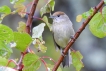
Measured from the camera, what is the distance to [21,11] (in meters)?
1.66

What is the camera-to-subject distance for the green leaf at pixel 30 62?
4.67ft

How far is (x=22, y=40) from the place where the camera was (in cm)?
138

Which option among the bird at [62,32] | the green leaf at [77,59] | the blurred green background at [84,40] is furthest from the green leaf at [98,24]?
the blurred green background at [84,40]

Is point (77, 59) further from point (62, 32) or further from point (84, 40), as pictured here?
point (84, 40)

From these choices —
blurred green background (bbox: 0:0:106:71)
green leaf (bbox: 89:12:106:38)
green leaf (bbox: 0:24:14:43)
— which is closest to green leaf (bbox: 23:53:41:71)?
green leaf (bbox: 0:24:14:43)

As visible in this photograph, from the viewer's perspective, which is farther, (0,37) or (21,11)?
(21,11)

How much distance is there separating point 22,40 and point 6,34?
0.39 ft

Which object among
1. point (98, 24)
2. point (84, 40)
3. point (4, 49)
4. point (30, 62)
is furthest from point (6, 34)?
point (84, 40)

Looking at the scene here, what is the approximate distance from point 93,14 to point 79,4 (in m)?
3.81

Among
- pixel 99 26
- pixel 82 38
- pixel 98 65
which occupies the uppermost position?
pixel 99 26

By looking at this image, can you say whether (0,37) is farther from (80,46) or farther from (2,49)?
(80,46)

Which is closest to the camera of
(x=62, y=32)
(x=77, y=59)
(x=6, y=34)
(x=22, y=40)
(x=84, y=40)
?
(x=6, y=34)

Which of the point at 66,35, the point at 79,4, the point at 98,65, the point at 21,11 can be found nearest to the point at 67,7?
the point at 79,4

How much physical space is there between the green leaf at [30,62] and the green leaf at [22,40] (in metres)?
0.05
